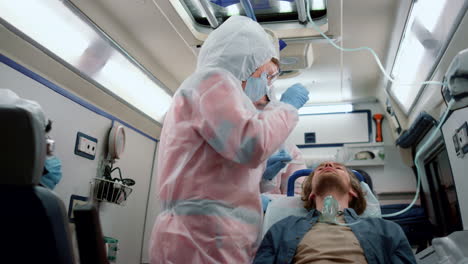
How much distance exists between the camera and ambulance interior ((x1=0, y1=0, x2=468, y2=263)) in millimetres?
2189

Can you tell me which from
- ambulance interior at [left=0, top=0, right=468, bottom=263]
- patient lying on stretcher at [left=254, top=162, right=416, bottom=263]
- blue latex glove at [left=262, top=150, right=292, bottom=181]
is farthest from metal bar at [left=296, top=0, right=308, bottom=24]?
patient lying on stretcher at [left=254, top=162, right=416, bottom=263]

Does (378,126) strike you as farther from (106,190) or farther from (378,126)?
(106,190)

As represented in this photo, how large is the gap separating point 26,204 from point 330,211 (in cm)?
149

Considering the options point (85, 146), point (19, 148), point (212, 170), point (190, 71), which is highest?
point (190, 71)

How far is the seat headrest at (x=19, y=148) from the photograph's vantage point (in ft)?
2.59

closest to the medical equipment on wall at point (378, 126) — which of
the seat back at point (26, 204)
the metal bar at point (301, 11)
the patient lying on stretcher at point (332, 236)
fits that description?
the metal bar at point (301, 11)

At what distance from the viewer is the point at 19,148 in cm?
80

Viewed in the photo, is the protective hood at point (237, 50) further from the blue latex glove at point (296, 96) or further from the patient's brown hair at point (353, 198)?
the patient's brown hair at point (353, 198)

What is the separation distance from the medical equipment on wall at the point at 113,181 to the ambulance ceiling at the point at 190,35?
2.31 feet

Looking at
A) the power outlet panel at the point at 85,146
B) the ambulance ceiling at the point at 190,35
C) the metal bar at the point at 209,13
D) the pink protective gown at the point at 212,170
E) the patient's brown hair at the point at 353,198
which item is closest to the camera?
the pink protective gown at the point at 212,170

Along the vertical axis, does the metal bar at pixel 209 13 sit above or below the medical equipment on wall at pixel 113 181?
above

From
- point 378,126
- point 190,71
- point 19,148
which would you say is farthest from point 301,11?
point 378,126

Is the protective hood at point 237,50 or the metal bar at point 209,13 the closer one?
the protective hood at point 237,50

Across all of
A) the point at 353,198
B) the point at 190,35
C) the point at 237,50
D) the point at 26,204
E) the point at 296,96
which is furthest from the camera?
the point at 190,35
